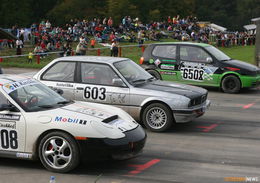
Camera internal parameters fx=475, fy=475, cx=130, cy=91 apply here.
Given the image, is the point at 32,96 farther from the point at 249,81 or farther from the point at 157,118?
the point at 249,81

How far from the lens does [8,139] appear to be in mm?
7523

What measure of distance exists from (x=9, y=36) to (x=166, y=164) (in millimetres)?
5388

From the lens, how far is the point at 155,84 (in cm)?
1088

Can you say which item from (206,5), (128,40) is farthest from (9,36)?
(206,5)

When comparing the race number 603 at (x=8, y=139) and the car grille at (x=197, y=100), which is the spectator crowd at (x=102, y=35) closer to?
the car grille at (x=197, y=100)

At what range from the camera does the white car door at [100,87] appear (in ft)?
34.4

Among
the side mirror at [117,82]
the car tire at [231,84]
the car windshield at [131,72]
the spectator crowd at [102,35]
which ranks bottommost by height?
the car tire at [231,84]

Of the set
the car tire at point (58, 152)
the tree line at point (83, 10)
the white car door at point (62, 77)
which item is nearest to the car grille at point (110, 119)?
the car tire at point (58, 152)

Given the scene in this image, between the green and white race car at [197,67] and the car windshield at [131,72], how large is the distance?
504 cm

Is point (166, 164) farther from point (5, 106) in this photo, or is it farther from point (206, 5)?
point (206, 5)

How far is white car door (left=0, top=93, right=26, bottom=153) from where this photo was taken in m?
7.46

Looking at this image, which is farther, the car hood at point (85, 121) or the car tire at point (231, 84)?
the car tire at point (231, 84)

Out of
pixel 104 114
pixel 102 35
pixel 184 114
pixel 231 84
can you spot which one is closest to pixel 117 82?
pixel 184 114

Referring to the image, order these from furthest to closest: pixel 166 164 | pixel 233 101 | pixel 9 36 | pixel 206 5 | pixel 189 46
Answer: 1. pixel 206 5
2. pixel 189 46
3. pixel 233 101
4. pixel 9 36
5. pixel 166 164
